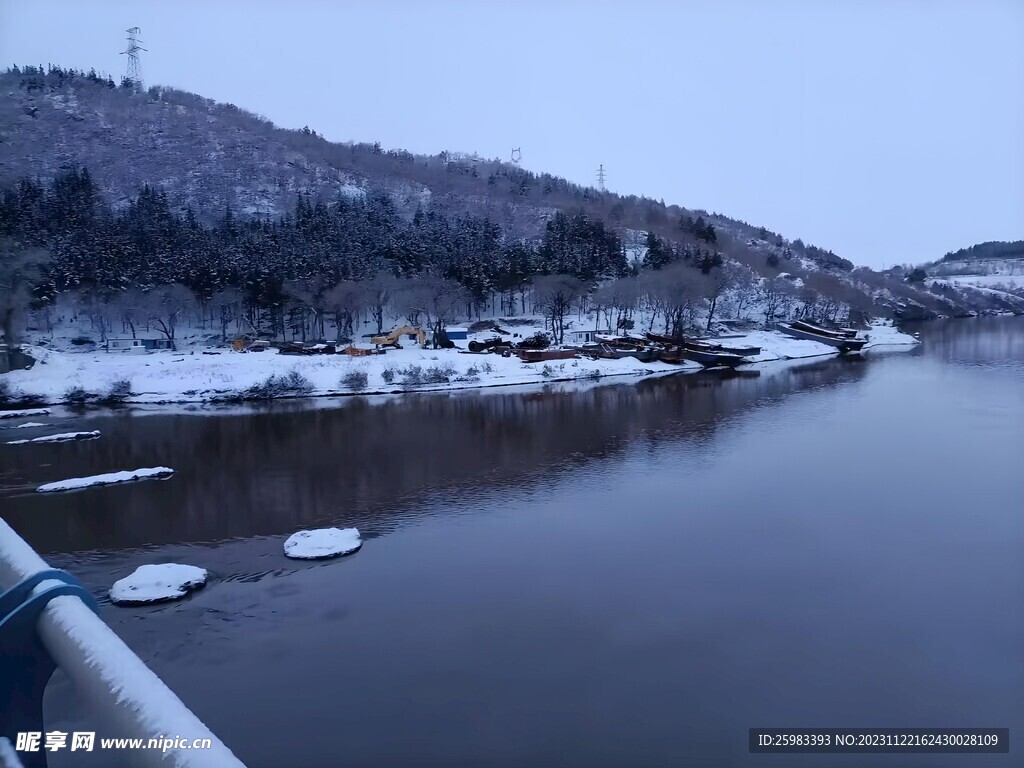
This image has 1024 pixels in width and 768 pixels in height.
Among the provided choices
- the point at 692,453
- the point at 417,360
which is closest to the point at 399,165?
the point at 417,360

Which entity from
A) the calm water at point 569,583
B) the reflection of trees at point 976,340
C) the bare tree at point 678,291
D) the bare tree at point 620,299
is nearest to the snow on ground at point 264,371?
the bare tree at point 678,291

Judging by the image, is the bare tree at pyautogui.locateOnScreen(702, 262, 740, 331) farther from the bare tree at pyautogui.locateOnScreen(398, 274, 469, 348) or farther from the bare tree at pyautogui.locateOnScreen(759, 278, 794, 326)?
the bare tree at pyautogui.locateOnScreen(398, 274, 469, 348)

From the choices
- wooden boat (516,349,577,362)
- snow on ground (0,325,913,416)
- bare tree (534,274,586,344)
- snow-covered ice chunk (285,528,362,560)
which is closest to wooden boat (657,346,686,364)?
snow on ground (0,325,913,416)

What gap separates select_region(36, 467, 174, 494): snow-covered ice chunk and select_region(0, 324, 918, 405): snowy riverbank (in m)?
8.53

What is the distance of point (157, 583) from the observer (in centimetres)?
691

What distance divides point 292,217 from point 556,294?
77.5 feet

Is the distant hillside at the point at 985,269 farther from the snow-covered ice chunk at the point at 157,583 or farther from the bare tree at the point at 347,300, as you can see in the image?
the snow-covered ice chunk at the point at 157,583

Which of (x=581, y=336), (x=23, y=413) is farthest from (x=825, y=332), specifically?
(x=23, y=413)

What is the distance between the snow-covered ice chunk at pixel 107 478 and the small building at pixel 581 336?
20.5 meters

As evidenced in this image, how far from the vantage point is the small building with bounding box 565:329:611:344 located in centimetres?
3033

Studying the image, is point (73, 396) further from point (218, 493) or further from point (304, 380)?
point (218, 493)

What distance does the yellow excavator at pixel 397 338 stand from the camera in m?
25.6

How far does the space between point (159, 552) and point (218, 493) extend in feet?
8.43

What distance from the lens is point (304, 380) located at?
20.8m
